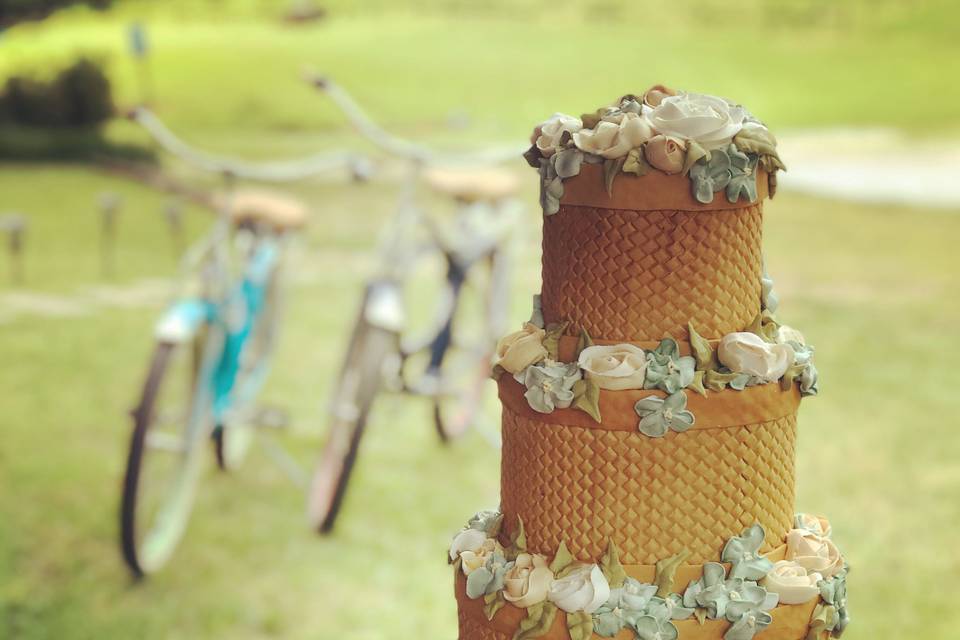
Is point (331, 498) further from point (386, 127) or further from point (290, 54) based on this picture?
point (290, 54)

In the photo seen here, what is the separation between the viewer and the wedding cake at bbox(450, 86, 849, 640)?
1.24 metres

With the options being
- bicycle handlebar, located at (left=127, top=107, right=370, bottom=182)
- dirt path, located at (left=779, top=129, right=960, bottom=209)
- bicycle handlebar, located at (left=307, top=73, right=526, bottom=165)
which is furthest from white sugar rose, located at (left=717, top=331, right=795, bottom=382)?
dirt path, located at (left=779, top=129, right=960, bottom=209)

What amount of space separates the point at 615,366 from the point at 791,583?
0.28m

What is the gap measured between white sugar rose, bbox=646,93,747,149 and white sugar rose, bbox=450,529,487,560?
483 millimetres

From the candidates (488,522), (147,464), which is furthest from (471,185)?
(488,522)

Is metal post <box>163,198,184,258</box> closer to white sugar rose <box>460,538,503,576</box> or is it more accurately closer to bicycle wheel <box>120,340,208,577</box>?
bicycle wheel <box>120,340,208,577</box>

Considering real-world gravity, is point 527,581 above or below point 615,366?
below

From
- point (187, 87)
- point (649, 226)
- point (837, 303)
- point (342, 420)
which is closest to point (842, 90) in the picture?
point (837, 303)

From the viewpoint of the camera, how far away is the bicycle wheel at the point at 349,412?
2.93 metres

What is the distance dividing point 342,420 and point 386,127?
182 inches

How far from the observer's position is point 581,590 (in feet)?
4.10

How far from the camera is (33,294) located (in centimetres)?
582

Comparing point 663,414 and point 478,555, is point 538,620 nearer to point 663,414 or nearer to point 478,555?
point 478,555

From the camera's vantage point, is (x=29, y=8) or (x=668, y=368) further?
(x=29, y=8)
